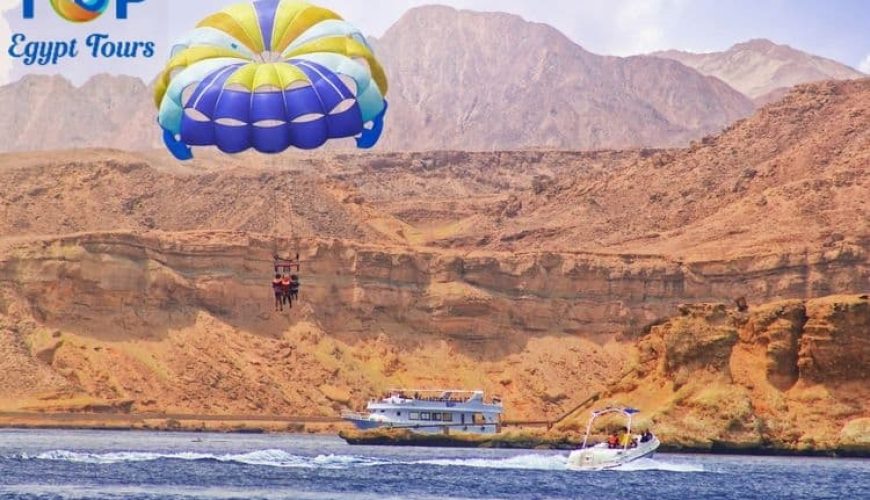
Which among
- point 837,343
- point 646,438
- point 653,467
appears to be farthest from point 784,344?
point 646,438

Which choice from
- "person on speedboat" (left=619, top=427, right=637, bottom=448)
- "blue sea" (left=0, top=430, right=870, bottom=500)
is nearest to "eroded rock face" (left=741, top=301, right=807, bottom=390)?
"blue sea" (left=0, top=430, right=870, bottom=500)

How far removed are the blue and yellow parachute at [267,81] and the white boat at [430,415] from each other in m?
43.8

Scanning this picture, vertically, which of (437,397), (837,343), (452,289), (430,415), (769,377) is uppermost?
(452,289)

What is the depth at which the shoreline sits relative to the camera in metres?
91.1

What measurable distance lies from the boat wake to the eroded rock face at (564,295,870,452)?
6089mm

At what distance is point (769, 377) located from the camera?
92.1 metres

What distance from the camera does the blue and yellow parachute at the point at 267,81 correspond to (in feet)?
225

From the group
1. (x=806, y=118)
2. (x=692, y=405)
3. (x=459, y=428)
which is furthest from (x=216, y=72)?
(x=806, y=118)

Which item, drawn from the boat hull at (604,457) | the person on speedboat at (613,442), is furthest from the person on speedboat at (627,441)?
the boat hull at (604,457)

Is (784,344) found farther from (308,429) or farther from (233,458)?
(308,429)

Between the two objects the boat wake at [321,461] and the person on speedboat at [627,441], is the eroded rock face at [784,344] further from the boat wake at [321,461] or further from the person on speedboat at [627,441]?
the person on speedboat at [627,441]

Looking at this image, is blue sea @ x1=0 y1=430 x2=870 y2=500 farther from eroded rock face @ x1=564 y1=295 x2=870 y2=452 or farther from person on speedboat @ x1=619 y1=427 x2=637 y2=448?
eroded rock face @ x1=564 y1=295 x2=870 y2=452

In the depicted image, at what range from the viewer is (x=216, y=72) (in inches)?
2707

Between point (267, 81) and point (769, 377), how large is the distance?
1294 inches
